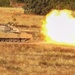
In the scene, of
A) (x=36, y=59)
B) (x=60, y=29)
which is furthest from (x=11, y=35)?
(x=36, y=59)

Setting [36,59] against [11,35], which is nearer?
[36,59]

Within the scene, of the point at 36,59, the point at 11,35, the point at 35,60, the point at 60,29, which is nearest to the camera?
the point at 35,60

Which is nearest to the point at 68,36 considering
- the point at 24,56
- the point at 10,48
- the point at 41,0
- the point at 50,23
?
the point at 50,23

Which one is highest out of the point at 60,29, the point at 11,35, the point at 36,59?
the point at 36,59

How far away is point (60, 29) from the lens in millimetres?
37562

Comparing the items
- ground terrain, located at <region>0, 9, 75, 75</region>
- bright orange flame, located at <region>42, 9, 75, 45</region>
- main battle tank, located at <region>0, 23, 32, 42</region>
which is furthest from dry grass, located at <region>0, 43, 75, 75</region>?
bright orange flame, located at <region>42, 9, 75, 45</region>

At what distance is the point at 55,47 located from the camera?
97.1ft

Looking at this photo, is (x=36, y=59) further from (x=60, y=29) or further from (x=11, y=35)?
(x=60, y=29)

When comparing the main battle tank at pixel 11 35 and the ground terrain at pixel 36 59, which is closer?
the ground terrain at pixel 36 59

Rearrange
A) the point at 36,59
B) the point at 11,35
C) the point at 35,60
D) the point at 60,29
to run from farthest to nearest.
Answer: the point at 60,29
the point at 11,35
the point at 36,59
the point at 35,60

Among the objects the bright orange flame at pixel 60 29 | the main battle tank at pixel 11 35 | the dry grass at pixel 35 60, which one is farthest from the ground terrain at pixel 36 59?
the bright orange flame at pixel 60 29

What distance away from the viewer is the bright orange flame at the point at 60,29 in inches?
1373

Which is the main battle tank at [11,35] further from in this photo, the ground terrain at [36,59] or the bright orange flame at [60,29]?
the bright orange flame at [60,29]

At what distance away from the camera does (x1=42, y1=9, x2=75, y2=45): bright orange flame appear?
1373 inches
